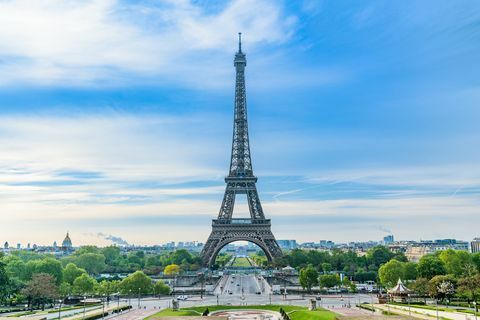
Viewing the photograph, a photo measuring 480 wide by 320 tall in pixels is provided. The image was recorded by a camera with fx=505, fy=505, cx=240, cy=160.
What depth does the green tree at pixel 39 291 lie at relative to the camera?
62.5 metres

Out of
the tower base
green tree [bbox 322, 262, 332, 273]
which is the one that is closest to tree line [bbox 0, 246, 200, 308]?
the tower base

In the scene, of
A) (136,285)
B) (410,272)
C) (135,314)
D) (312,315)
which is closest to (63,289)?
(136,285)

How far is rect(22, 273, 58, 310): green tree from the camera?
62531 millimetres

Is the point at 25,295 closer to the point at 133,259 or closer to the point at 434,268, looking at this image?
the point at 434,268

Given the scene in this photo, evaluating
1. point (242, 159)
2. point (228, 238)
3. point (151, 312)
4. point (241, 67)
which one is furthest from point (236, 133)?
point (151, 312)

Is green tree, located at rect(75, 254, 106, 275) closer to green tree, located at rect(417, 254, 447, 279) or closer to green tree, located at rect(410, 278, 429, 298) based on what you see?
green tree, located at rect(417, 254, 447, 279)

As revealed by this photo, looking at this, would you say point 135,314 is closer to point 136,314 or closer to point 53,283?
point 136,314

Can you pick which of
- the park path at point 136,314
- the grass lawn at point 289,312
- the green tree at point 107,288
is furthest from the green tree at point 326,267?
the park path at point 136,314

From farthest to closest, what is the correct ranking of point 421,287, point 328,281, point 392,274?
point 328,281 < point 392,274 < point 421,287

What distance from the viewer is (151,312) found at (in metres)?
61.2

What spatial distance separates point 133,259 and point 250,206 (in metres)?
58.0

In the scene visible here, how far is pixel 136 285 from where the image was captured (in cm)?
8025

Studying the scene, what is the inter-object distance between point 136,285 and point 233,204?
119ft

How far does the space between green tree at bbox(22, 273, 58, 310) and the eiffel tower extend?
1775 inches
